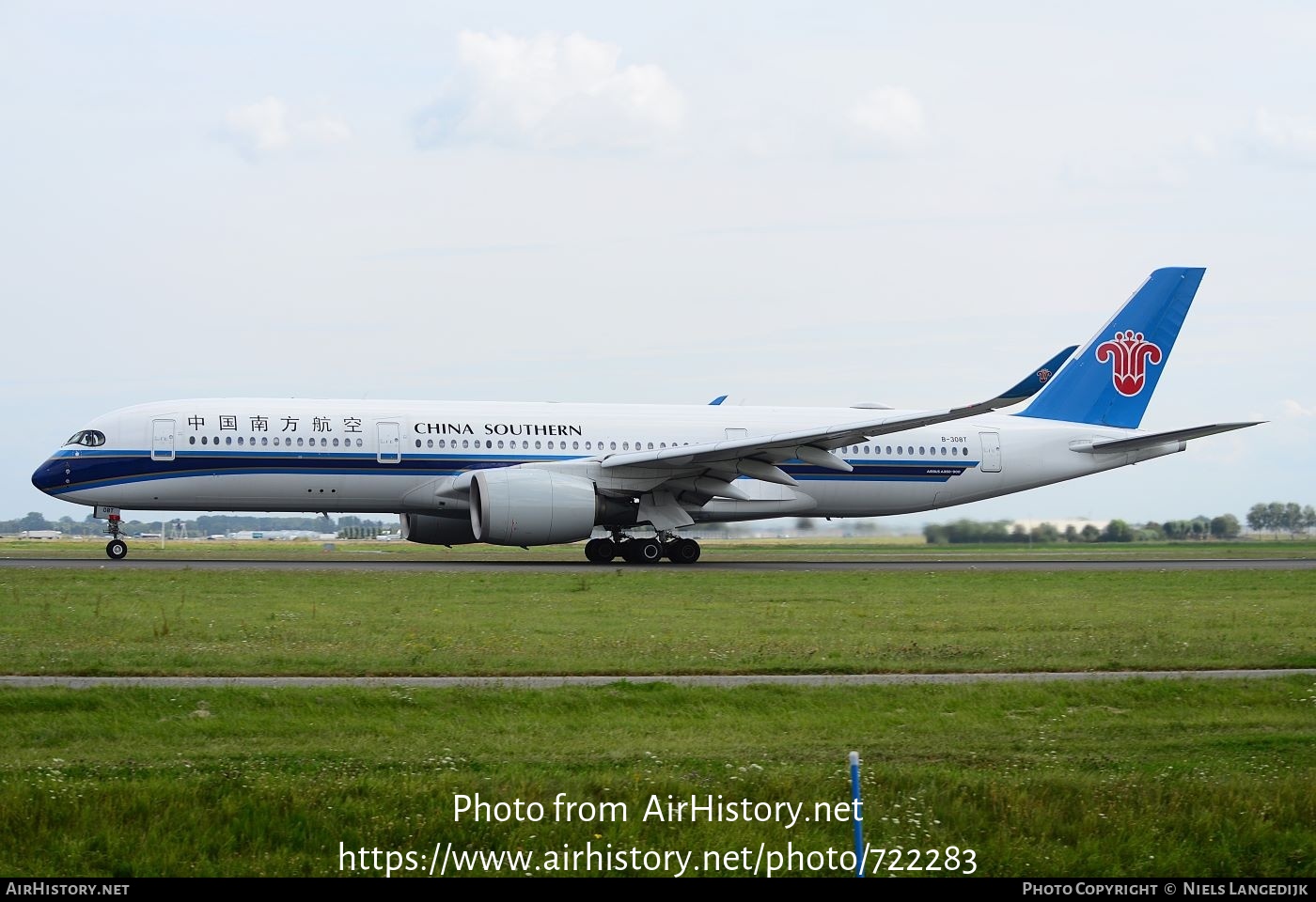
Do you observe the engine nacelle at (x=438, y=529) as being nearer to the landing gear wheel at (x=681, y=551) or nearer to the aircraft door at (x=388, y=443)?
the aircraft door at (x=388, y=443)

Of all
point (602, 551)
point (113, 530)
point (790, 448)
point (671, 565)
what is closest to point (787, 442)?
point (790, 448)

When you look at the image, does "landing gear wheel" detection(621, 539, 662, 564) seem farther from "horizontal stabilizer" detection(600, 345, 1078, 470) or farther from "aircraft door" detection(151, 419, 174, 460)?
"aircraft door" detection(151, 419, 174, 460)

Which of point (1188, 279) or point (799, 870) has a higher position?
point (1188, 279)

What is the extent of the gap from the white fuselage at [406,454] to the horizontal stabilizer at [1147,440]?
727 mm

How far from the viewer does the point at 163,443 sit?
110ft

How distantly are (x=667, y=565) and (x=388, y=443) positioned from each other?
738 centimetres

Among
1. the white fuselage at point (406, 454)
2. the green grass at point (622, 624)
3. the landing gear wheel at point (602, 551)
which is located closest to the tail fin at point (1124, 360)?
the white fuselage at point (406, 454)

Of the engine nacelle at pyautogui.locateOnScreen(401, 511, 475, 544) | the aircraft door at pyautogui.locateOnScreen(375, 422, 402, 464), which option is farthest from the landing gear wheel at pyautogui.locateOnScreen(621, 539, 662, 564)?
the aircraft door at pyautogui.locateOnScreen(375, 422, 402, 464)

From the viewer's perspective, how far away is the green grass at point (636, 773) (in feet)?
32.0

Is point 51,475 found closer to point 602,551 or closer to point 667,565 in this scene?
point 602,551

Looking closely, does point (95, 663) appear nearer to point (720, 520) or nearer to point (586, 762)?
point (586, 762)

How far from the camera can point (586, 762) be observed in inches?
444
